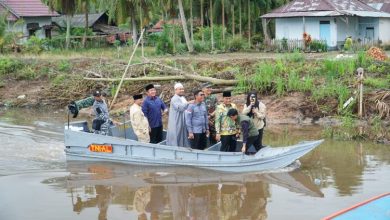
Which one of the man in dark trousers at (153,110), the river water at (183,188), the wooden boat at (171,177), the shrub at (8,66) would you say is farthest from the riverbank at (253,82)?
the man in dark trousers at (153,110)

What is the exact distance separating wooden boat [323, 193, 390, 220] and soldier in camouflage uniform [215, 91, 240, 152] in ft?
19.3

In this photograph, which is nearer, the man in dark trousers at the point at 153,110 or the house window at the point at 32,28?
the man in dark trousers at the point at 153,110

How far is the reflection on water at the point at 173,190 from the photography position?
36.9 feet

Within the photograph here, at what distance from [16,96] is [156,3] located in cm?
1334

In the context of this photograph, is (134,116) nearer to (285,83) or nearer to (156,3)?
(285,83)

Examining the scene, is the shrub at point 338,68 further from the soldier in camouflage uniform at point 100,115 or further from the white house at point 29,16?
the white house at point 29,16

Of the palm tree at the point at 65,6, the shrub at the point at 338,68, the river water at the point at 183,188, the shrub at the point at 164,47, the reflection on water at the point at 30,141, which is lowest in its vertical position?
the river water at the point at 183,188

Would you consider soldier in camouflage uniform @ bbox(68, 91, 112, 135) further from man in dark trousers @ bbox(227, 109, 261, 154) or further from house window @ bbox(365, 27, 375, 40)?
house window @ bbox(365, 27, 375, 40)

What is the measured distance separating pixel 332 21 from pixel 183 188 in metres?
24.6

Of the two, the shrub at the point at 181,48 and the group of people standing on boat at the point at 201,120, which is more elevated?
the shrub at the point at 181,48

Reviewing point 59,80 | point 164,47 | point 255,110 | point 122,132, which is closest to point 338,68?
point 255,110

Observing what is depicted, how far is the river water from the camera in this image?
11141 mm

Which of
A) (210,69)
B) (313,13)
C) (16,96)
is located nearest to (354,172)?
(210,69)

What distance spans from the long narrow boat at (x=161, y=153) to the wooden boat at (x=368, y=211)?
5463mm
